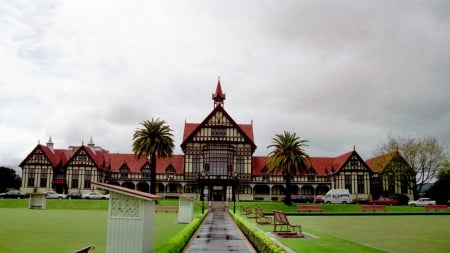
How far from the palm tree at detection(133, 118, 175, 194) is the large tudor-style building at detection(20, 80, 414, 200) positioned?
11291 mm

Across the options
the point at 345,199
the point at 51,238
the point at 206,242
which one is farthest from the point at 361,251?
the point at 345,199

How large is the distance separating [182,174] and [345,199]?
28.8m

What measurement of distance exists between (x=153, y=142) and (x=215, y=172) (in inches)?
586

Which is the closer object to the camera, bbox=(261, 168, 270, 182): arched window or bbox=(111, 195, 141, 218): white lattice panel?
bbox=(111, 195, 141, 218): white lattice panel

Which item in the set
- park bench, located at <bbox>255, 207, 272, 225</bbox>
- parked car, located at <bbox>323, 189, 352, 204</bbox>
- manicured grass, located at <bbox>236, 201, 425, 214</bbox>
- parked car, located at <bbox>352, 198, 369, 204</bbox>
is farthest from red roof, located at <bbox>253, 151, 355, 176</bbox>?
park bench, located at <bbox>255, 207, 272, 225</bbox>

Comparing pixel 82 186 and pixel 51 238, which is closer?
pixel 51 238

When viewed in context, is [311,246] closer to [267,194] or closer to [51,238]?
[51,238]

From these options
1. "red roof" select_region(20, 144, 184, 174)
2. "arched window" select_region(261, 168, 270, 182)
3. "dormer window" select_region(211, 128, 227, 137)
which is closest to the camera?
"dormer window" select_region(211, 128, 227, 137)

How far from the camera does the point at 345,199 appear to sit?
6875 centimetres

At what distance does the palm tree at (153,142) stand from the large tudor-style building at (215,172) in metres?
11.3

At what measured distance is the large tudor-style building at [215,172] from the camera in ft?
244

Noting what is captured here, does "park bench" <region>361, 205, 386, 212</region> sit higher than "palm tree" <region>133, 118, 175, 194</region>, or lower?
lower

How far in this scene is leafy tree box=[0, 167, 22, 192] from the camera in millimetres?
94188

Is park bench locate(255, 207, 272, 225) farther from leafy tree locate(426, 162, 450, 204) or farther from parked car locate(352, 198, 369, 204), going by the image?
leafy tree locate(426, 162, 450, 204)
